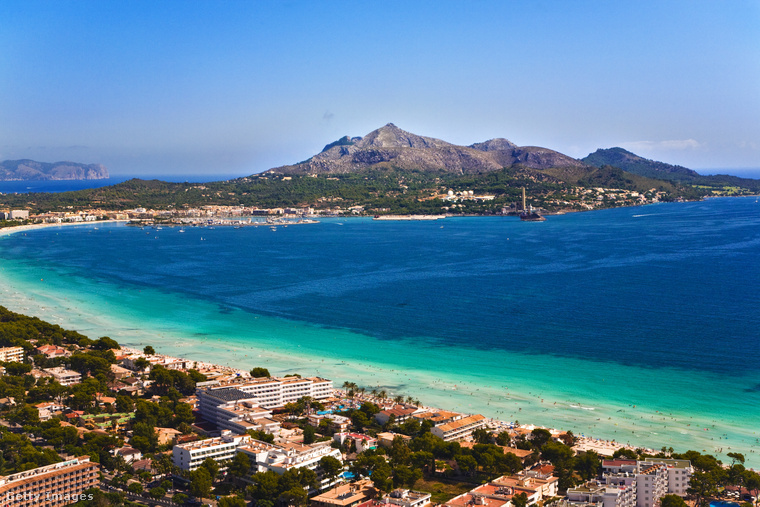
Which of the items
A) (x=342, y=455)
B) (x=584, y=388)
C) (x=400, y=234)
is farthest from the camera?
(x=400, y=234)

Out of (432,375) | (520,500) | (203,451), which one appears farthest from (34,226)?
(520,500)

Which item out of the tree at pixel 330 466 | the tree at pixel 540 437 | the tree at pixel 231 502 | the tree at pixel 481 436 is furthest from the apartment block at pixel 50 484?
the tree at pixel 540 437

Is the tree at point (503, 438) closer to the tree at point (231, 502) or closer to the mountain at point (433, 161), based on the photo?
the tree at point (231, 502)

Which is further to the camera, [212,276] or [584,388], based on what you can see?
[212,276]

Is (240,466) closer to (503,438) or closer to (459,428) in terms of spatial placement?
(459,428)

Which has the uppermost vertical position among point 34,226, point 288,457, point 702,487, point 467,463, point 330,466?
point 34,226

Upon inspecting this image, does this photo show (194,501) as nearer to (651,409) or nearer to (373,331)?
(651,409)

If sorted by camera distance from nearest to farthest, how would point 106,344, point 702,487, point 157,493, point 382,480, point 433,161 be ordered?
point 157,493, point 382,480, point 702,487, point 106,344, point 433,161

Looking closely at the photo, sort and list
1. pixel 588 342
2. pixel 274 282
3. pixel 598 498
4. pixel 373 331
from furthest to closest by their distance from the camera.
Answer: pixel 274 282
pixel 373 331
pixel 588 342
pixel 598 498

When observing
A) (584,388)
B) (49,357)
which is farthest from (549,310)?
(49,357)
